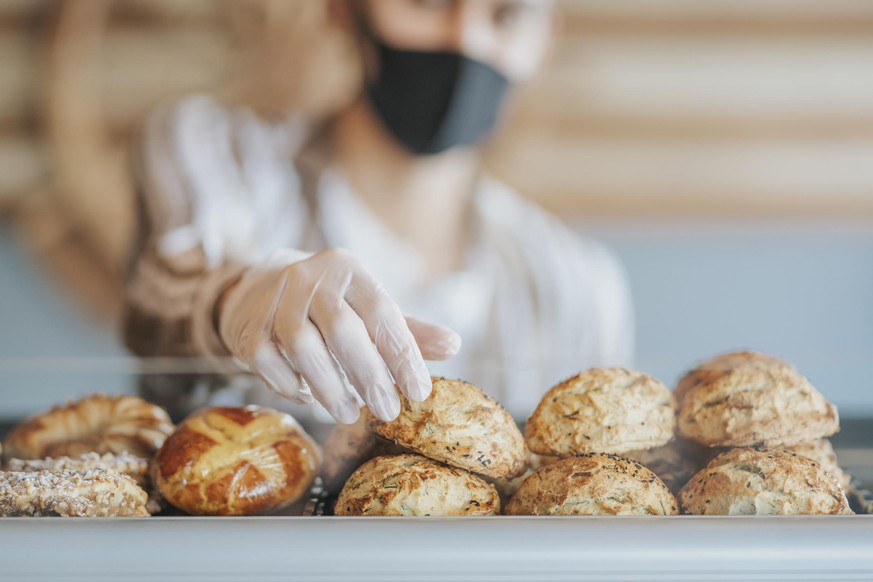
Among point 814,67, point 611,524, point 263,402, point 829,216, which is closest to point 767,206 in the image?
point 829,216

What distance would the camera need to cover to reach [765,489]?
2.69ft

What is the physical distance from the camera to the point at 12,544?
0.68 meters

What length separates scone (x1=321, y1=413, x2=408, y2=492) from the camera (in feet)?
3.14

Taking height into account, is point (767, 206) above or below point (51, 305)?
above

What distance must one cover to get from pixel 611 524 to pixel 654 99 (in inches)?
107

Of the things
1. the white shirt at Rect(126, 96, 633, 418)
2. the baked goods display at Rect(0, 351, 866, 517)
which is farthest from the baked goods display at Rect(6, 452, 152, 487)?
the white shirt at Rect(126, 96, 633, 418)

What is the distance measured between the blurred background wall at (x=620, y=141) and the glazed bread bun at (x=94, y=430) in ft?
6.72

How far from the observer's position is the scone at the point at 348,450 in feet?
3.14

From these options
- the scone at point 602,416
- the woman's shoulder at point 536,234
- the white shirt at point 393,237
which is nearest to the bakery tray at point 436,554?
the scone at point 602,416

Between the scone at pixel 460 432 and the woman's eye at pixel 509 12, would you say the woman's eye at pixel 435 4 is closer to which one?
the woman's eye at pixel 509 12

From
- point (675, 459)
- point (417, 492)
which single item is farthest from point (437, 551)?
point (675, 459)

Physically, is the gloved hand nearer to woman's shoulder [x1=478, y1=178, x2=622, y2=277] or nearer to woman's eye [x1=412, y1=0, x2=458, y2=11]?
woman's eye [x1=412, y1=0, x2=458, y2=11]

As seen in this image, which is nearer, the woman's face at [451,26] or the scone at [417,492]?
the scone at [417,492]

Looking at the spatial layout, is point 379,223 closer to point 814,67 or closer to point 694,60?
point 694,60
